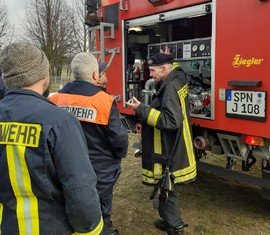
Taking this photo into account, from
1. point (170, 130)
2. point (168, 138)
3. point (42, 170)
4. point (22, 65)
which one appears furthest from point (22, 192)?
point (168, 138)

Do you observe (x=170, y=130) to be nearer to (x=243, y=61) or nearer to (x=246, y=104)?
(x=246, y=104)

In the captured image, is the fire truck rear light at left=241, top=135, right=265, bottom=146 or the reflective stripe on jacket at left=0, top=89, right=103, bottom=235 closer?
the reflective stripe on jacket at left=0, top=89, right=103, bottom=235

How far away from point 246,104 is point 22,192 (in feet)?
7.38

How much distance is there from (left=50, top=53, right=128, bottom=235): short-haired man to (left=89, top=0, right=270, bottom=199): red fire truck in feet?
3.80

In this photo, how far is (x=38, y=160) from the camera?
164 centimetres

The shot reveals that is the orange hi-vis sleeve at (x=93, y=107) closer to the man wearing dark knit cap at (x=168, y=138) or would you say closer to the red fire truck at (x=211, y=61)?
the man wearing dark knit cap at (x=168, y=138)

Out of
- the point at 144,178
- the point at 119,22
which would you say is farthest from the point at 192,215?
the point at 119,22

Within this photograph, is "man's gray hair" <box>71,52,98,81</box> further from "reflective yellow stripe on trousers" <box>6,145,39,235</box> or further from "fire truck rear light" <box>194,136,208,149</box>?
"fire truck rear light" <box>194,136,208,149</box>

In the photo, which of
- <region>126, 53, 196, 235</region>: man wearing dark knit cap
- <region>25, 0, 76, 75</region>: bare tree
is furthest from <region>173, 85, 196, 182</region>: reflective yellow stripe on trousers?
<region>25, 0, 76, 75</region>: bare tree

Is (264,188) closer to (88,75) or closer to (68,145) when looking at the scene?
(88,75)

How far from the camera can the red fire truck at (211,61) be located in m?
3.22

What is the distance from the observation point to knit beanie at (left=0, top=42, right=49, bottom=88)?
1688 mm

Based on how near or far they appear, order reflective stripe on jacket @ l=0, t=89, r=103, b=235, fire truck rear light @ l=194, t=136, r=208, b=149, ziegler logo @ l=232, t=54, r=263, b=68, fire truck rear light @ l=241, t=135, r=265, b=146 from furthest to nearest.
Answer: fire truck rear light @ l=194, t=136, r=208, b=149, fire truck rear light @ l=241, t=135, r=265, b=146, ziegler logo @ l=232, t=54, r=263, b=68, reflective stripe on jacket @ l=0, t=89, r=103, b=235

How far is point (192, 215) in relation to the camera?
4117 millimetres
